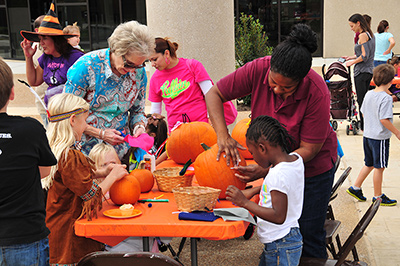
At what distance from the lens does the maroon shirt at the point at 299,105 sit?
295cm

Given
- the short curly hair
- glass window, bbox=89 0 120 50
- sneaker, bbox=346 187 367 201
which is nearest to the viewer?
the short curly hair

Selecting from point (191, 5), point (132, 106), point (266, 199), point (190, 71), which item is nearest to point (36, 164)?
point (266, 199)

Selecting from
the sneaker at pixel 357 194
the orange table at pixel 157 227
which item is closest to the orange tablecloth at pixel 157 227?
the orange table at pixel 157 227

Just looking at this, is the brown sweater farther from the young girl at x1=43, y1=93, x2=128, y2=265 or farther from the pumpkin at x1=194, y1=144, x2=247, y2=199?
the pumpkin at x1=194, y1=144, x2=247, y2=199

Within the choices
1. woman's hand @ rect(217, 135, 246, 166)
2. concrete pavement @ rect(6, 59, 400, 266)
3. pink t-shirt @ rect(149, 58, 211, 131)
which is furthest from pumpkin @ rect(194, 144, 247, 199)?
concrete pavement @ rect(6, 59, 400, 266)

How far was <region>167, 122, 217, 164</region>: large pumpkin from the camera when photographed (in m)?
3.93

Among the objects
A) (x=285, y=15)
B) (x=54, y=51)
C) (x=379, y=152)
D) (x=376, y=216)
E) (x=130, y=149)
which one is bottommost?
(x=376, y=216)

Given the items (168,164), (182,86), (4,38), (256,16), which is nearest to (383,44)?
(256,16)

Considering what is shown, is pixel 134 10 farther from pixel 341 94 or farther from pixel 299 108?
pixel 299 108

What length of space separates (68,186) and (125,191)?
13.2 inches

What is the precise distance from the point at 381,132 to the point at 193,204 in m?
3.45

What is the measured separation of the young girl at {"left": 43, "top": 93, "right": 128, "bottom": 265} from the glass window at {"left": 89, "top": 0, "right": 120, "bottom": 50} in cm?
1595

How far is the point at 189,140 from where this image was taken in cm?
393

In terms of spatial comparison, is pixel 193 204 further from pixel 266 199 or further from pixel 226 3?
pixel 226 3
